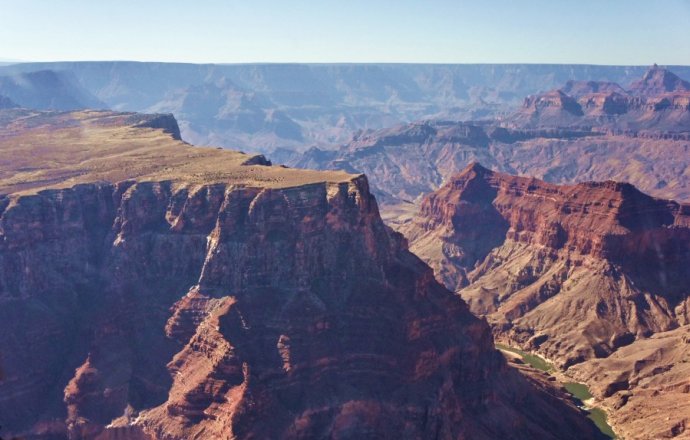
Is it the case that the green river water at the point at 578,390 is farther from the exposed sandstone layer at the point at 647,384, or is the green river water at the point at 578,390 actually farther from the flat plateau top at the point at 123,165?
the flat plateau top at the point at 123,165

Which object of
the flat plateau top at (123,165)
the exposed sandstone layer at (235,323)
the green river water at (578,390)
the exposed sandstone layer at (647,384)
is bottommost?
the green river water at (578,390)

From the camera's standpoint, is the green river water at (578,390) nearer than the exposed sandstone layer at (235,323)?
No

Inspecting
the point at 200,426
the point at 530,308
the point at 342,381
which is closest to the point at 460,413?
the point at 342,381

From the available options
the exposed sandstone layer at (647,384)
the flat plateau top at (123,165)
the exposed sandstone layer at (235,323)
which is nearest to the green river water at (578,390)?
the exposed sandstone layer at (647,384)

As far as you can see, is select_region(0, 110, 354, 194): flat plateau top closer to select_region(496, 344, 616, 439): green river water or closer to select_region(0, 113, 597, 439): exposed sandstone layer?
select_region(0, 113, 597, 439): exposed sandstone layer

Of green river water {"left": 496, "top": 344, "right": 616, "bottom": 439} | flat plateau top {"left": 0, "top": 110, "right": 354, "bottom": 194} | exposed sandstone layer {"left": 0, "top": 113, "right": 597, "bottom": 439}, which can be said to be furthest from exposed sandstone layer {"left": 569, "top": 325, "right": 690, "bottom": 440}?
flat plateau top {"left": 0, "top": 110, "right": 354, "bottom": 194}

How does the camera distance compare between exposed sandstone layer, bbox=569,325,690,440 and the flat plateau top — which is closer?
exposed sandstone layer, bbox=569,325,690,440

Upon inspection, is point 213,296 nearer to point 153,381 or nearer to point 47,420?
point 153,381
